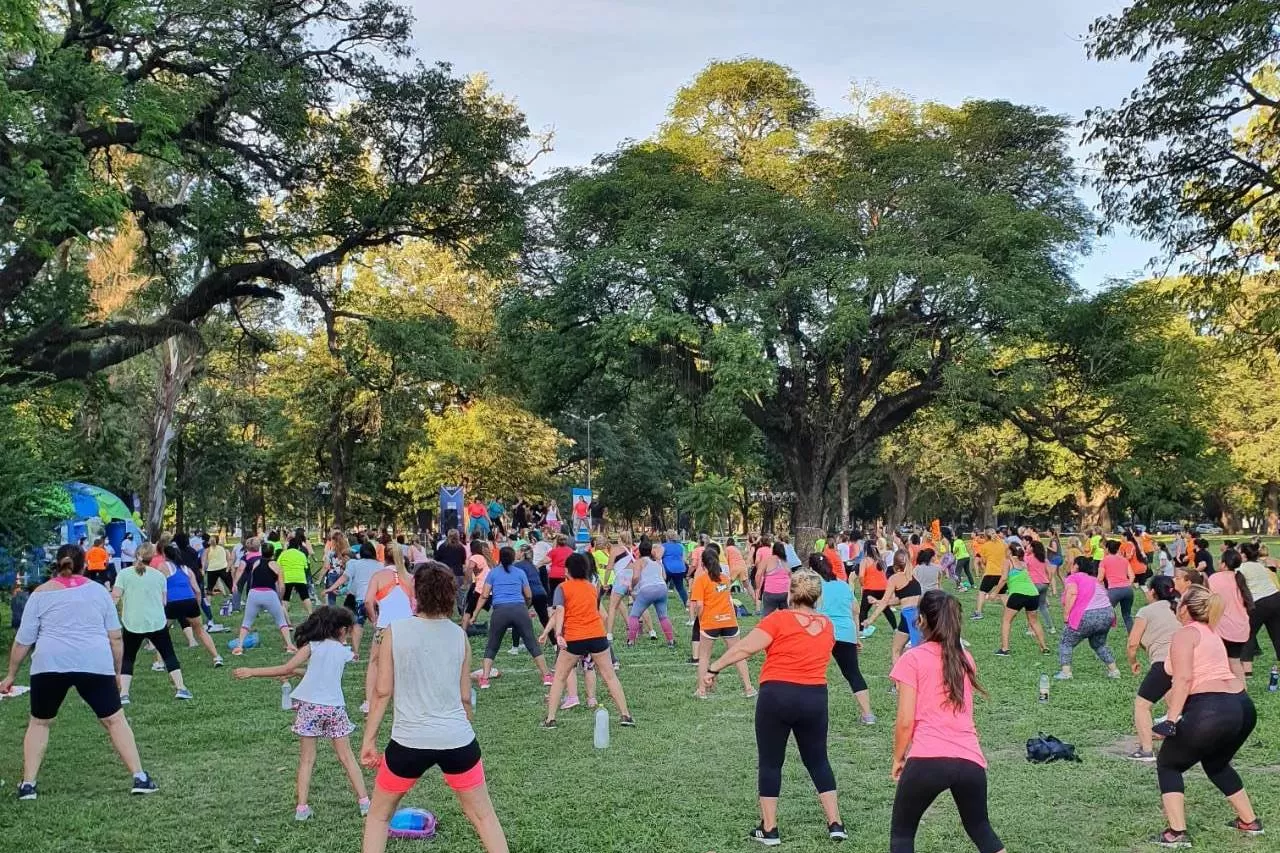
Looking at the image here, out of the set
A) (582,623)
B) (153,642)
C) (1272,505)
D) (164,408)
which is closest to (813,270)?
(582,623)

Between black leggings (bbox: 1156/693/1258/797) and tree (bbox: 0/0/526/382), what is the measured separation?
14.4 m

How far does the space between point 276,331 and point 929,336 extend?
2735cm

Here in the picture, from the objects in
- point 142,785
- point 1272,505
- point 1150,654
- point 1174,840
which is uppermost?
point 1272,505

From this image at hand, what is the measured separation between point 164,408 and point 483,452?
12562mm

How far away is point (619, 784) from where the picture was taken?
7.27m

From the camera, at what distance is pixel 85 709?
10492mm

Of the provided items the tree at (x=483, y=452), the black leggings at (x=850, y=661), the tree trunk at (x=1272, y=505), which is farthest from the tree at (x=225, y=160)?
the tree trunk at (x=1272, y=505)

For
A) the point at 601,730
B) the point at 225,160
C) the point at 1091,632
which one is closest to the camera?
the point at 601,730

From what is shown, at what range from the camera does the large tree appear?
26.6 meters

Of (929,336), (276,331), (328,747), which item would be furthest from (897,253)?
(276,331)

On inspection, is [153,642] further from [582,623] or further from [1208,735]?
[1208,735]

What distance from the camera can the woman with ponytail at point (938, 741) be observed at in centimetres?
449

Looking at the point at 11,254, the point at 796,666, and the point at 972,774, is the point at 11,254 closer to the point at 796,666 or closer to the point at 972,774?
the point at 796,666

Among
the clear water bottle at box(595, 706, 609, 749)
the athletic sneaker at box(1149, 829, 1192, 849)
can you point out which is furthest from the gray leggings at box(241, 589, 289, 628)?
the athletic sneaker at box(1149, 829, 1192, 849)
